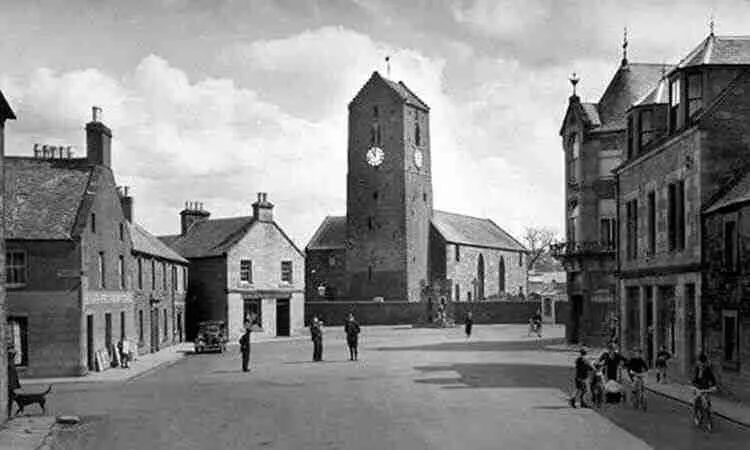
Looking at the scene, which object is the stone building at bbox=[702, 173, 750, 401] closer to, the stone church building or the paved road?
→ the paved road

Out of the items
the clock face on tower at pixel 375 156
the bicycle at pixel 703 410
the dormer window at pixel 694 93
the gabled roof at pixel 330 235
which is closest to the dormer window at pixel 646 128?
the dormer window at pixel 694 93

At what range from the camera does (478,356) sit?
1687 inches

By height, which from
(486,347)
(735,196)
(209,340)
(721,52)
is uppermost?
(721,52)

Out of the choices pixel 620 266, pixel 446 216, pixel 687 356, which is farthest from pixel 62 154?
pixel 446 216

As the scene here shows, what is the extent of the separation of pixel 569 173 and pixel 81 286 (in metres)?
27.2

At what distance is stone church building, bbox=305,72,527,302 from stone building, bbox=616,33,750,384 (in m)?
53.5

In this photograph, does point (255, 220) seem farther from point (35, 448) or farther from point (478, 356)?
point (35, 448)

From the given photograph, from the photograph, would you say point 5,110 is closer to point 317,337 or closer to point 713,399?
point 713,399

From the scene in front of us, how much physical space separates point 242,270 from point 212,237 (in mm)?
4039

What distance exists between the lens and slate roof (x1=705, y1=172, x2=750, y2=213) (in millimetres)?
24141

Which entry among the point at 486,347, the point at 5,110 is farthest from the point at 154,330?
the point at 5,110

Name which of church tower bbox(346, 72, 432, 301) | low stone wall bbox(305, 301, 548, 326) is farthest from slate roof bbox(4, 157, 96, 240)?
church tower bbox(346, 72, 432, 301)

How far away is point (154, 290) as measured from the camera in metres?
51.0

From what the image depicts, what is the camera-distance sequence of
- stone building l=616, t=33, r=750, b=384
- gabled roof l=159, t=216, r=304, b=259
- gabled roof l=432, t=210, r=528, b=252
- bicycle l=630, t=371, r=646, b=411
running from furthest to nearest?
gabled roof l=432, t=210, r=528, b=252 < gabled roof l=159, t=216, r=304, b=259 < stone building l=616, t=33, r=750, b=384 < bicycle l=630, t=371, r=646, b=411
